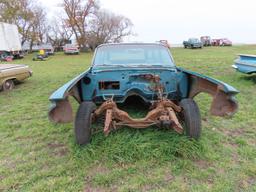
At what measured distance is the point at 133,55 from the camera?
14.0 feet

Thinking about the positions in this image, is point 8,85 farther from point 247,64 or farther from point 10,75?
point 247,64

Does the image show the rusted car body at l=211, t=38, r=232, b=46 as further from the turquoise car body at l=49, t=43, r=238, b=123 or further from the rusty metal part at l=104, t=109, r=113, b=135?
the rusty metal part at l=104, t=109, r=113, b=135

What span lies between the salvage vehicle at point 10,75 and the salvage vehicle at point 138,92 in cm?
374

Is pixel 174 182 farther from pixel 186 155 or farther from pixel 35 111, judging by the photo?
pixel 35 111

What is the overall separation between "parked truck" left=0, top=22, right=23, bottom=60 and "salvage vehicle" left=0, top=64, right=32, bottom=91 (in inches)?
544

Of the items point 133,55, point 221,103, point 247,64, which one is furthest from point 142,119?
point 247,64

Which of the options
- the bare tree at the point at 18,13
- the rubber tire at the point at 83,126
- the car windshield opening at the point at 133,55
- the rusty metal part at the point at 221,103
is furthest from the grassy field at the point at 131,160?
the bare tree at the point at 18,13

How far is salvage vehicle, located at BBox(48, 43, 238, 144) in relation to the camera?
→ 8.87 feet

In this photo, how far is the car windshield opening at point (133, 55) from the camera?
4070mm

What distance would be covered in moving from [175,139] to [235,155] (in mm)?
773

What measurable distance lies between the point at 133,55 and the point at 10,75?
4.54 m

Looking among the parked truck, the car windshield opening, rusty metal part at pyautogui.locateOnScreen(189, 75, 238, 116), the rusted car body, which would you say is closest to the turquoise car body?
the car windshield opening

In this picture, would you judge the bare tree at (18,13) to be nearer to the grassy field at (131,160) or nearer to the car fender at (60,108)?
the grassy field at (131,160)

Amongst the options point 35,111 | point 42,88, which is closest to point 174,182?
point 35,111
